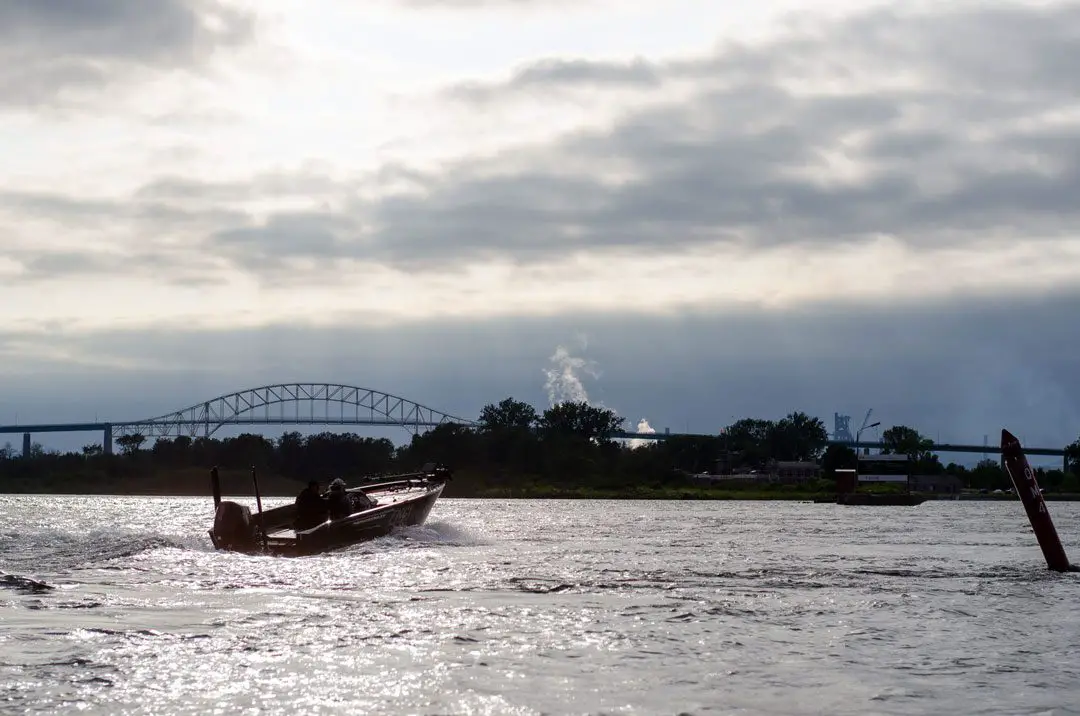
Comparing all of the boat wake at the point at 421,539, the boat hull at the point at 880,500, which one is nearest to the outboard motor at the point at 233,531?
the boat wake at the point at 421,539

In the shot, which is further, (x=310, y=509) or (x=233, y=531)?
(x=310, y=509)

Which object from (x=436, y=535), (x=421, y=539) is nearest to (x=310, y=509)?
(x=421, y=539)

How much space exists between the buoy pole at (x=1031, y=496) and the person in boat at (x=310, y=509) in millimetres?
19249

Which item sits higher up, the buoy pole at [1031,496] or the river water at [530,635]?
the buoy pole at [1031,496]

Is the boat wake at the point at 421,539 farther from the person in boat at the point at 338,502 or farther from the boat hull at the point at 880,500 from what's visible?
the boat hull at the point at 880,500

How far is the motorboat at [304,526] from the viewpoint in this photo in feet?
109

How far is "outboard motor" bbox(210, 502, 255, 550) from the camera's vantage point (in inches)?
1312

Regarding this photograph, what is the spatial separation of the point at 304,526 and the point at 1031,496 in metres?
20.2

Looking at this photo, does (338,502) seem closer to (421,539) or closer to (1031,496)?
(421,539)

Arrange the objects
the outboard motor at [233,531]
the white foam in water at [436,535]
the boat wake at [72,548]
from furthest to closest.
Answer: the white foam in water at [436,535], the outboard motor at [233,531], the boat wake at [72,548]

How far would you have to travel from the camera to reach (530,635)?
1802cm

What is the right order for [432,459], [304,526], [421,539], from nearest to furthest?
[304,526]
[421,539]
[432,459]

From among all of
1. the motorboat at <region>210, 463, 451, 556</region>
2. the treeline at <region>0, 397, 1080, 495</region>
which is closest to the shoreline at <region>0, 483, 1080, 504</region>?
the treeline at <region>0, 397, 1080, 495</region>

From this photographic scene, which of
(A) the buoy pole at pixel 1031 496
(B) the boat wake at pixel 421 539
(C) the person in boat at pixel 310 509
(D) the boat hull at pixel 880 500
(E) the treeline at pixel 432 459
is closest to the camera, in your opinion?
(A) the buoy pole at pixel 1031 496
